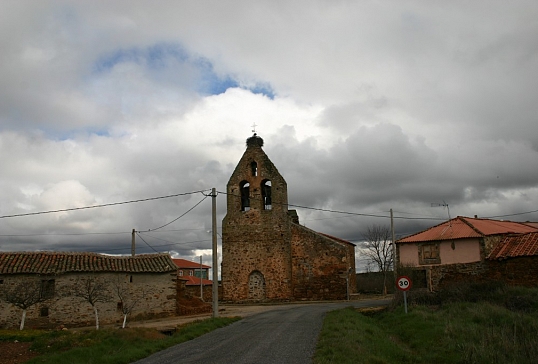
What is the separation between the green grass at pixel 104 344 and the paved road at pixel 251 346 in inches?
22.7

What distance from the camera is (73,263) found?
80.4 feet

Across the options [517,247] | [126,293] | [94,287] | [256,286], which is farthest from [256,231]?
[517,247]

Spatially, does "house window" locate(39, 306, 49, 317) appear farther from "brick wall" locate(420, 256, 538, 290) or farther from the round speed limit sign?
"brick wall" locate(420, 256, 538, 290)

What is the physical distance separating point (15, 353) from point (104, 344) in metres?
3.24

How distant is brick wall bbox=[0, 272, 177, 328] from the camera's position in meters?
22.5

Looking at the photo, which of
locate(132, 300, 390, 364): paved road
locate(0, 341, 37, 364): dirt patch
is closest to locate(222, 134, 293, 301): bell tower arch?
locate(132, 300, 390, 364): paved road

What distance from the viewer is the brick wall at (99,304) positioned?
22547 millimetres

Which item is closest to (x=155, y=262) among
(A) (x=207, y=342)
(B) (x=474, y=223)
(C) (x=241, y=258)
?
(C) (x=241, y=258)

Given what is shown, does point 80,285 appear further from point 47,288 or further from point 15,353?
point 15,353

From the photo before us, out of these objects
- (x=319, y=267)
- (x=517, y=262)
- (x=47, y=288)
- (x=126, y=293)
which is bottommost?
(x=126, y=293)

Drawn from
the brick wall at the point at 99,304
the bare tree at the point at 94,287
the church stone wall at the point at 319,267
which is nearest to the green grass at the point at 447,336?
the bare tree at the point at 94,287

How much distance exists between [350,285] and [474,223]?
969cm

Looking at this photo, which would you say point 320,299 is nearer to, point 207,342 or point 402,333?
point 402,333

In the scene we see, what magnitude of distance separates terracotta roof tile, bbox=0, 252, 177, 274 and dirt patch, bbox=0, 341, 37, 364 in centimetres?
648
